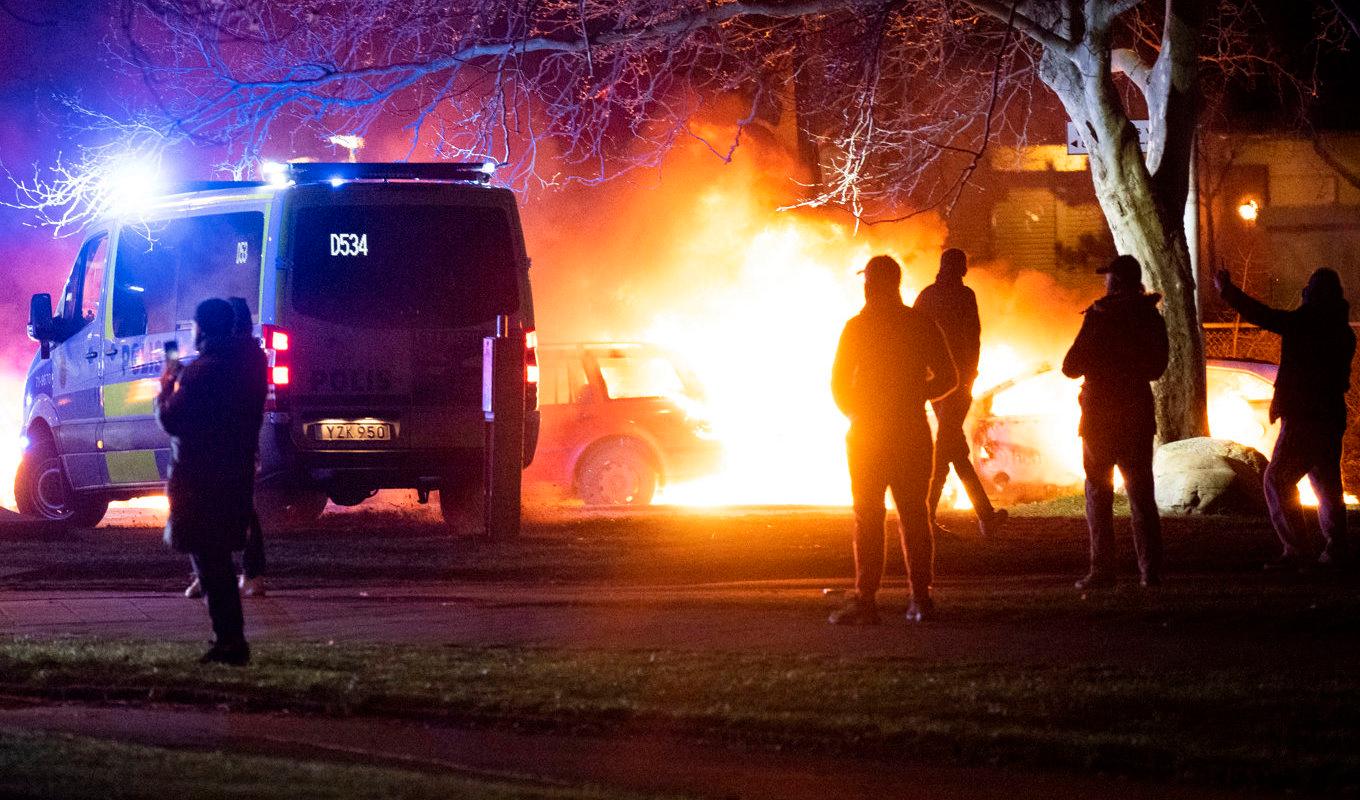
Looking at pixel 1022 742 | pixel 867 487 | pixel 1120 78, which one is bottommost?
pixel 1022 742

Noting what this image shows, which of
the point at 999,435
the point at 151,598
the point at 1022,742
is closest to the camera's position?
the point at 1022,742

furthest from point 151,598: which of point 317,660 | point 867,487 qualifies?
point 867,487

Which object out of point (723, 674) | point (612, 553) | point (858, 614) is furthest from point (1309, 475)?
point (723, 674)

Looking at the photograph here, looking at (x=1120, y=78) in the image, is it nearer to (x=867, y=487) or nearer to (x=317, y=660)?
(x=867, y=487)

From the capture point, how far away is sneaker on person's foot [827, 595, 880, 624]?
896 cm

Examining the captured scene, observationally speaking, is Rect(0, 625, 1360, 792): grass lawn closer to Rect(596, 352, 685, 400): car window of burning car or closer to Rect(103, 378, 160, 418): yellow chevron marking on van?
Rect(103, 378, 160, 418): yellow chevron marking on van

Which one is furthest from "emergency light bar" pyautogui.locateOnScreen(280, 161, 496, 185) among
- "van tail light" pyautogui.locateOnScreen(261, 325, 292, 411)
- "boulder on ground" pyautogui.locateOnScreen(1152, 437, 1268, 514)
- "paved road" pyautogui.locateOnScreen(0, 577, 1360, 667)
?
"boulder on ground" pyautogui.locateOnScreen(1152, 437, 1268, 514)

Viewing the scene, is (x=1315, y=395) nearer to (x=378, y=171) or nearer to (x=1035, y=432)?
(x=1035, y=432)

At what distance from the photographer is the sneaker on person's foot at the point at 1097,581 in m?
10.1

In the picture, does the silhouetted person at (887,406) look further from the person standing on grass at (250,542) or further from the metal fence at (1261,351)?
the metal fence at (1261,351)

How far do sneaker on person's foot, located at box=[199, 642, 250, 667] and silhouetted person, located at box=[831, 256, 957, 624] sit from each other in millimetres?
2923

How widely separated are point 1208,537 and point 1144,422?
3224 millimetres

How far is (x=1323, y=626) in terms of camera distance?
880 cm

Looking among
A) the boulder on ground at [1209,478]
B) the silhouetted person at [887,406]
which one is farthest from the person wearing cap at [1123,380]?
the boulder on ground at [1209,478]
